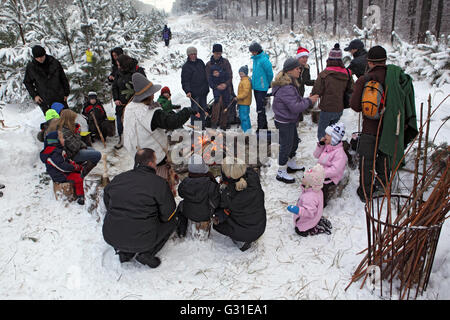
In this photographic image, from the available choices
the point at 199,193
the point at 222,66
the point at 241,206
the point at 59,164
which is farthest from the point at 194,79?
the point at 241,206

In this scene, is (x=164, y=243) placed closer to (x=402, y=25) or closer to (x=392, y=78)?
A: (x=392, y=78)

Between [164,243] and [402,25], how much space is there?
36936 mm

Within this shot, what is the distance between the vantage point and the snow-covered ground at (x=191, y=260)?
3.17 meters

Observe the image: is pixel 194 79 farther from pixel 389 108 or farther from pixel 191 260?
pixel 191 260

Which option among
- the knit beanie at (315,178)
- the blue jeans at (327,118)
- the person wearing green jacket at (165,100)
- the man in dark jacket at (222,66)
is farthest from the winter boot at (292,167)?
the person wearing green jacket at (165,100)

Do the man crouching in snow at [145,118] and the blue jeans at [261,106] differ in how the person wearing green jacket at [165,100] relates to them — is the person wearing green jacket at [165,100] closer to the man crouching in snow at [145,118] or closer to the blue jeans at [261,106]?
the blue jeans at [261,106]

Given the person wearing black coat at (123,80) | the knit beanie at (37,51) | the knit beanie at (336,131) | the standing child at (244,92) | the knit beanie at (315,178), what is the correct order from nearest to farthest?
the knit beanie at (315,178) < the knit beanie at (336,131) < the knit beanie at (37,51) < the person wearing black coat at (123,80) < the standing child at (244,92)

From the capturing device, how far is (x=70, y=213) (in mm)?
4582

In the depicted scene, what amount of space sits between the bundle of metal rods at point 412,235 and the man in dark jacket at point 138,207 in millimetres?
2176

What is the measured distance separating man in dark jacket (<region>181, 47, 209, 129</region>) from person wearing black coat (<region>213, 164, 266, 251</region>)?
4085 millimetres

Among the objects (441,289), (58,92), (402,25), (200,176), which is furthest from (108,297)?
(402,25)

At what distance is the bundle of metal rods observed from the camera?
100 inches

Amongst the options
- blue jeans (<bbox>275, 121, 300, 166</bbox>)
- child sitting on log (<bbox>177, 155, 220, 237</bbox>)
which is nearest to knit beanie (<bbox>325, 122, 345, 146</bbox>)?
blue jeans (<bbox>275, 121, 300, 166</bbox>)

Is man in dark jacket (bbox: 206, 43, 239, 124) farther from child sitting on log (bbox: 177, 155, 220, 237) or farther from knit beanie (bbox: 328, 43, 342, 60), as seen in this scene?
child sitting on log (bbox: 177, 155, 220, 237)
